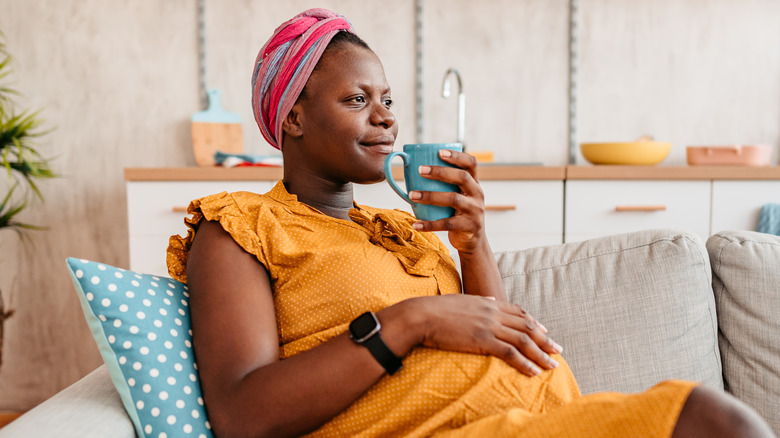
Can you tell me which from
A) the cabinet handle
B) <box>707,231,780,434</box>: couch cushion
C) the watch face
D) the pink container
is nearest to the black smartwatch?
the watch face

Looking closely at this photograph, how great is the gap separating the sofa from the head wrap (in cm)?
63

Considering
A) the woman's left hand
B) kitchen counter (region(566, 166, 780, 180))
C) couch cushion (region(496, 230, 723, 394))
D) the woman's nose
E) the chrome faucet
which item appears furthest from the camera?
the chrome faucet

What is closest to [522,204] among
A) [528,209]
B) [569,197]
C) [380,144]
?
[528,209]

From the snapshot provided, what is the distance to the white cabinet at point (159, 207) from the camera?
2.46m

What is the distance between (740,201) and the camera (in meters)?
2.39

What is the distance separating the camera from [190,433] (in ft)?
3.00

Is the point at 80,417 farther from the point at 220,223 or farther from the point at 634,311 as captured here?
the point at 634,311

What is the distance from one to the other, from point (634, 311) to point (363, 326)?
0.69m

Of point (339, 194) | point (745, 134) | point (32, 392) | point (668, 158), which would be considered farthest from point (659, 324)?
point (32, 392)

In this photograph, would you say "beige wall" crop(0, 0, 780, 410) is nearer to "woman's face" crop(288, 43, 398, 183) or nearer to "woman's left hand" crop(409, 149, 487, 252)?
"woman's face" crop(288, 43, 398, 183)

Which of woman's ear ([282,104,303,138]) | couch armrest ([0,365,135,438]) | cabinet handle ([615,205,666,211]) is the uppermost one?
woman's ear ([282,104,303,138])

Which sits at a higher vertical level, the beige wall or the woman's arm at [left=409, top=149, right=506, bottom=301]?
the beige wall

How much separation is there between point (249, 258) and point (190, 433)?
28cm

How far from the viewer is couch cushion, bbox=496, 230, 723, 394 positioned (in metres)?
1.27
